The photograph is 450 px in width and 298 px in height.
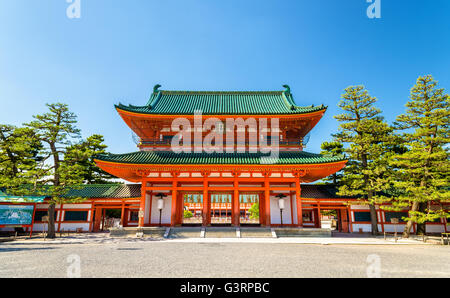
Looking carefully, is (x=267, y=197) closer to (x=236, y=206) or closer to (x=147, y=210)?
(x=236, y=206)

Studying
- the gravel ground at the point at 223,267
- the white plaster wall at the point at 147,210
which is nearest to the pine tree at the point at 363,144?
the gravel ground at the point at 223,267

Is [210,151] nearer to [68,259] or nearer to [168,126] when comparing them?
[168,126]

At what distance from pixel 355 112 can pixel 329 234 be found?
10.6 metres

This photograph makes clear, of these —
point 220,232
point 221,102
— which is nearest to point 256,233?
point 220,232

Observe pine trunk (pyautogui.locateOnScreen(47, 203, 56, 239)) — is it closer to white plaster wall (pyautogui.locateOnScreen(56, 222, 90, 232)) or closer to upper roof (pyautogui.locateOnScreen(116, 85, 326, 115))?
white plaster wall (pyautogui.locateOnScreen(56, 222, 90, 232))

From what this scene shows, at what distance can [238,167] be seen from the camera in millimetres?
15281

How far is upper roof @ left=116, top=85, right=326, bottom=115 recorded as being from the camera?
61.5 ft

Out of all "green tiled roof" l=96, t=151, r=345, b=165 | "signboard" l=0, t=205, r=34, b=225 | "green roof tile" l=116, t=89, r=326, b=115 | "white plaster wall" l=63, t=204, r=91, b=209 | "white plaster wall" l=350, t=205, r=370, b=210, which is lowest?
"signboard" l=0, t=205, r=34, b=225

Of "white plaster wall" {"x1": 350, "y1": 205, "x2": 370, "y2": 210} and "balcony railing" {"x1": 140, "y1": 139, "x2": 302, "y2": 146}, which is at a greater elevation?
"balcony railing" {"x1": 140, "y1": 139, "x2": 302, "y2": 146}

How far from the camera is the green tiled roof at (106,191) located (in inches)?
778

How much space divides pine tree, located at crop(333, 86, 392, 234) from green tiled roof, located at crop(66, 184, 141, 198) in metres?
18.2

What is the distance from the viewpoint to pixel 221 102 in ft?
68.4

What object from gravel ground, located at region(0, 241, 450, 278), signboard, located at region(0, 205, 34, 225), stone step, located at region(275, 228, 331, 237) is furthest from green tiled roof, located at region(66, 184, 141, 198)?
stone step, located at region(275, 228, 331, 237)
